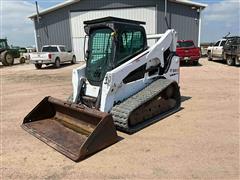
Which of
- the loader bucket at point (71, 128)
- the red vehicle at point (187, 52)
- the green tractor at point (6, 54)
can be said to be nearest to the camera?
the loader bucket at point (71, 128)

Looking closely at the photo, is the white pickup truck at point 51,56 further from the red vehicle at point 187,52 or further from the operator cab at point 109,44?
the operator cab at point 109,44

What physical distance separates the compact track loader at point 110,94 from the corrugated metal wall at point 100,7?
14655mm

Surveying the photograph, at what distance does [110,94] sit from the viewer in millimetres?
4996

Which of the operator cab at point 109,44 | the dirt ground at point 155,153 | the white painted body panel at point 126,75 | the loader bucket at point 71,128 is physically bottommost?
the dirt ground at point 155,153

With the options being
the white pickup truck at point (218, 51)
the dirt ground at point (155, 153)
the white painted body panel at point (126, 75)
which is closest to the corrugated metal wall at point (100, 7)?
the white pickup truck at point (218, 51)

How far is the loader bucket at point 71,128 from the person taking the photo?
4.07 metres

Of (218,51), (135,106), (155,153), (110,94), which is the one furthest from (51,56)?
(155,153)

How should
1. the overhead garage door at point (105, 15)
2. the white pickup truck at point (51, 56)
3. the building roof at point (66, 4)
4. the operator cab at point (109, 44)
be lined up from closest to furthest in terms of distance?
1. the operator cab at point (109, 44)
2. the white pickup truck at point (51, 56)
3. the building roof at point (66, 4)
4. the overhead garage door at point (105, 15)

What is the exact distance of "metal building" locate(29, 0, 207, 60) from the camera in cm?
1991

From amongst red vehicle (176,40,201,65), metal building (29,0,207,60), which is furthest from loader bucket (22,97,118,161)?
metal building (29,0,207,60)

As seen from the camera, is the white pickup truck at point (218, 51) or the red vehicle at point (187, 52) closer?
the red vehicle at point (187, 52)

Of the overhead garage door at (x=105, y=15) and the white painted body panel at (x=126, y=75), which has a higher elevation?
the overhead garage door at (x=105, y=15)

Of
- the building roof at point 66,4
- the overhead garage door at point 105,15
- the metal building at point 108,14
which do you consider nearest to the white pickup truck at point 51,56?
the overhead garage door at point 105,15

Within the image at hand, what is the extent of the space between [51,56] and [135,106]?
44.6 feet
